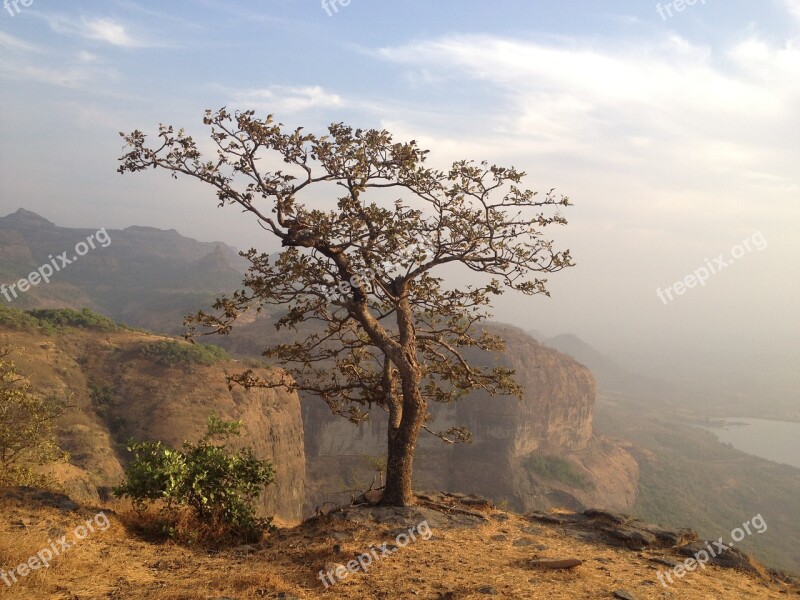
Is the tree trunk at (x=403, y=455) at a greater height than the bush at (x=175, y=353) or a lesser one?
greater

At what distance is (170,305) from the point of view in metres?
116

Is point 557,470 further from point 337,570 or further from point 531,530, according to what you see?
point 337,570

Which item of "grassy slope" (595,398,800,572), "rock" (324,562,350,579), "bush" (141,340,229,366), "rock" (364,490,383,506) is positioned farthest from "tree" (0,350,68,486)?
"grassy slope" (595,398,800,572)

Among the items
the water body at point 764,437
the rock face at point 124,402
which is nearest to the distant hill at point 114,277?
the rock face at point 124,402

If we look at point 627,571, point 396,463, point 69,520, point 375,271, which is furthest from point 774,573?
point 69,520

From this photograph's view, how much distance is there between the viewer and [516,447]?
247ft

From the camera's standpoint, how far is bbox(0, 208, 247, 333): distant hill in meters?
111

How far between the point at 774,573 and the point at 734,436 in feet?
563

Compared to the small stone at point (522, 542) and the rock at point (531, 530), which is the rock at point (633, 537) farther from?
the small stone at point (522, 542)

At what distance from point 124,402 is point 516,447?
54502mm

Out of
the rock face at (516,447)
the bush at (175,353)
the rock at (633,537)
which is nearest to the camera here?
the rock at (633,537)

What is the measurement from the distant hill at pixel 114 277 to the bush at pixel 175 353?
170 ft

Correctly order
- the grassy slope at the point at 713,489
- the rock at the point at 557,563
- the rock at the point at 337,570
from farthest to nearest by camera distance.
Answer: the grassy slope at the point at 713,489 < the rock at the point at 557,563 < the rock at the point at 337,570

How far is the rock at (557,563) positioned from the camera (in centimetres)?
968
